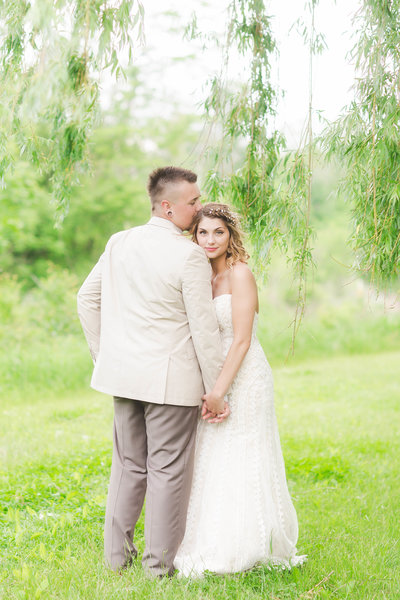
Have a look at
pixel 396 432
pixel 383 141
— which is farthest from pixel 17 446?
pixel 383 141

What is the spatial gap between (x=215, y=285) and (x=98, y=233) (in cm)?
1827

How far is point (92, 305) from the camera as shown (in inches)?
139

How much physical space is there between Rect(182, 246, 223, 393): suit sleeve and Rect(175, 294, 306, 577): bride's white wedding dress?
0.54 feet

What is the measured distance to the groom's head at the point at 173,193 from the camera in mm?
3396

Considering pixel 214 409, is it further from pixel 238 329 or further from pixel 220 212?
pixel 220 212

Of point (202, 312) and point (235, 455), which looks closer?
point (202, 312)

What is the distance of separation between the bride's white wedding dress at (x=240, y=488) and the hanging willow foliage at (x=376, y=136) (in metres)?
0.82

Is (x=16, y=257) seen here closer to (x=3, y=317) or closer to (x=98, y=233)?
(x=98, y=233)

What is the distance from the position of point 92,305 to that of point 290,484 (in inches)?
101

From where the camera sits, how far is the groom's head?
3396 millimetres

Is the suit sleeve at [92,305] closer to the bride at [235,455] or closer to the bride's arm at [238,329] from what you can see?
the bride at [235,455]

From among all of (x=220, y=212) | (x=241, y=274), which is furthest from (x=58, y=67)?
(x=241, y=274)

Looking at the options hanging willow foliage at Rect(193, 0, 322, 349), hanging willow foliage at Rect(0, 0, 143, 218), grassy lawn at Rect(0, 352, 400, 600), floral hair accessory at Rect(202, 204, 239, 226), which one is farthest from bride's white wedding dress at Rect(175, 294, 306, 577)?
hanging willow foliage at Rect(0, 0, 143, 218)

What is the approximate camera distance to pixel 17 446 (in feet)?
20.5
